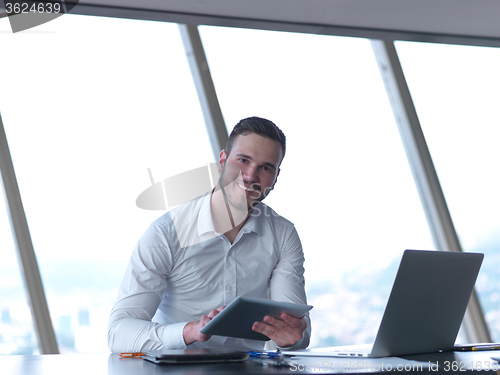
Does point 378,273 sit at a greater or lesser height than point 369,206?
lesser

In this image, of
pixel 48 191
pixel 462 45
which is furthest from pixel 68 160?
pixel 462 45

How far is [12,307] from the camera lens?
2.55 meters

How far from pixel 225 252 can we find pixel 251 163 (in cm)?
33

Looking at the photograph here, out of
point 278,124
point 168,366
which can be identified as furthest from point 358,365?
point 278,124

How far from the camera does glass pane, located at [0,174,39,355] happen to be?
253 centimetres

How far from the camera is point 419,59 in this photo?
3482 mm

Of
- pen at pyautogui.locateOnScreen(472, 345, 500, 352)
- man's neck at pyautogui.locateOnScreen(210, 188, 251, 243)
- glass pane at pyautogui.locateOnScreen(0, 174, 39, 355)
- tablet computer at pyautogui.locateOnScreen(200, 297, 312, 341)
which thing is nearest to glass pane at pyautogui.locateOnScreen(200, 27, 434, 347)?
man's neck at pyautogui.locateOnScreen(210, 188, 251, 243)

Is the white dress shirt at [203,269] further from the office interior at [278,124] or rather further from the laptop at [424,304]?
the office interior at [278,124]

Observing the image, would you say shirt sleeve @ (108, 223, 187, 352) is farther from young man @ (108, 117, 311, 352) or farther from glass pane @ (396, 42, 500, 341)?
glass pane @ (396, 42, 500, 341)

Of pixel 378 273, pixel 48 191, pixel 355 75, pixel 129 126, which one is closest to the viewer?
pixel 48 191

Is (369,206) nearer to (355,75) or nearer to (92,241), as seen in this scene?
(355,75)

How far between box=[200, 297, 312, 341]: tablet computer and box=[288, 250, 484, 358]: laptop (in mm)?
148

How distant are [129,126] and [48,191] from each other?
559 mm

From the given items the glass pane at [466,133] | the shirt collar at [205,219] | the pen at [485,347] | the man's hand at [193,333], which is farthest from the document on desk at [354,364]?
the glass pane at [466,133]
